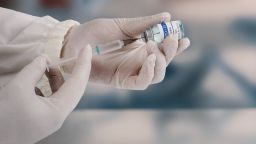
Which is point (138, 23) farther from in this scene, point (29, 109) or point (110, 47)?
point (29, 109)

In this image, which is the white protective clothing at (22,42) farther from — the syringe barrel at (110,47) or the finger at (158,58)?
the finger at (158,58)

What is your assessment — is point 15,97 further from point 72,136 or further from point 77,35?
point 72,136

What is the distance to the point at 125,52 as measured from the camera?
3.56 feet

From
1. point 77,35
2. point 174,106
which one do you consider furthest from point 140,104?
point 77,35

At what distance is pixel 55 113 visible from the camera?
0.77 m

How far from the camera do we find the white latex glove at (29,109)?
0.73 m

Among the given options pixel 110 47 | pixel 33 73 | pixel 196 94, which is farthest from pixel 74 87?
pixel 196 94

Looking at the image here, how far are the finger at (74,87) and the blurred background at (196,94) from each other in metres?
0.73

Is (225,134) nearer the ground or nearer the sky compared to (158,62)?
nearer the ground

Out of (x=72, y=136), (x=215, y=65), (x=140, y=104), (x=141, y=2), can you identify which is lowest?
(x=72, y=136)

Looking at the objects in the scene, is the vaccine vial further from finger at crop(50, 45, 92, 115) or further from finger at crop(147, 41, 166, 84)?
finger at crop(50, 45, 92, 115)

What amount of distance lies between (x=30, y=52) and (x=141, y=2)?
2.26ft

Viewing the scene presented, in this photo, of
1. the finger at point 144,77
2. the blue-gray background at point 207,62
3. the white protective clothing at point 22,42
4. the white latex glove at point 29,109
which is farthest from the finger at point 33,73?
the blue-gray background at point 207,62

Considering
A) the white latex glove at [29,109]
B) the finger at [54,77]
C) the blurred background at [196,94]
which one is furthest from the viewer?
the blurred background at [196,94]
